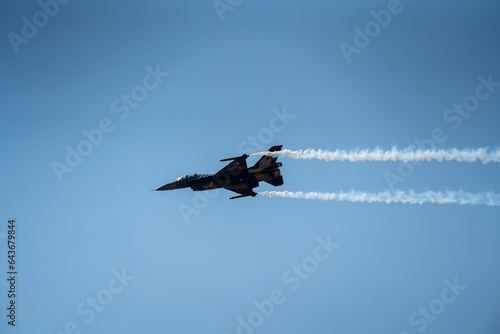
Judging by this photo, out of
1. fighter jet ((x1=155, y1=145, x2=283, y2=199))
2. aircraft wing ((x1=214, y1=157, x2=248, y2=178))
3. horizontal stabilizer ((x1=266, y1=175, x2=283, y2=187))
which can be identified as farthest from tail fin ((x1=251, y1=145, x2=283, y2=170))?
horizontal stabilizer ((x1=266, y1=175, x2=283, y2=187))

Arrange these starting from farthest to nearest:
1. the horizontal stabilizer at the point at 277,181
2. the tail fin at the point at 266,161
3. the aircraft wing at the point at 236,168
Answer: the horizontal stabilizer at the point at 277,181
the aircraft wing at the point at 236,168
the tail fin at the point at 266,161

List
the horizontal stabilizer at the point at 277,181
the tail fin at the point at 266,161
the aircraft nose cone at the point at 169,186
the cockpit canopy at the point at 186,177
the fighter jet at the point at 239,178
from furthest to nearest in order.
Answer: the aircraft nose cone at the point at 169,186 < the cockpit canopy at the point at 186,177 < the horizontal stabilizer at the point at 277,181 < the fighter jet at the point at 239,178 < the tail fin at the point at 266,161

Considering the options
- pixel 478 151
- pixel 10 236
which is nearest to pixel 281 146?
pixel 478 151

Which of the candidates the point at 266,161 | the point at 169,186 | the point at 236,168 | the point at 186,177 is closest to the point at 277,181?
the point at 266,161

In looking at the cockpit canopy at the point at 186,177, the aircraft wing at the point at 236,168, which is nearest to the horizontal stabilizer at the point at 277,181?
the aircraft wing at the point at 236,168

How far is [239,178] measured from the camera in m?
50.0

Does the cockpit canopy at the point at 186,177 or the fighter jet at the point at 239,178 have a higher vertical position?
the cockpit canopy at the point at 186,177

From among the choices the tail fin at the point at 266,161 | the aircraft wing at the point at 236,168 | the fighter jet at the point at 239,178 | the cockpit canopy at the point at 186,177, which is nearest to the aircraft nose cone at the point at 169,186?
the fighter jet at the point at 239,178

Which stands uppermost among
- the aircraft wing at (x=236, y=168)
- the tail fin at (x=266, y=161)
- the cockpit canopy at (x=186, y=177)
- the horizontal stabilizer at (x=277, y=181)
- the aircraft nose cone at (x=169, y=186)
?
the aircraft nose cone at (x=169, y=186)

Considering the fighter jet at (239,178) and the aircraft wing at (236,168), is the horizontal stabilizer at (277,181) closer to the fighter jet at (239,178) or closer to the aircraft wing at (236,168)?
the fighter jet at (239,178)

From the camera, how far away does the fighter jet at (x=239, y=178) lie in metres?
48.5

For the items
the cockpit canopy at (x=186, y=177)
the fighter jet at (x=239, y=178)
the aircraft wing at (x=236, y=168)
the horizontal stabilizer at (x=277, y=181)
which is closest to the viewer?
the aircraft wing at (x=236, y=168)

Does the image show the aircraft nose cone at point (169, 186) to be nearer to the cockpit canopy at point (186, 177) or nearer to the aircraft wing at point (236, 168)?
the cockpit canopy at point (186, 177)

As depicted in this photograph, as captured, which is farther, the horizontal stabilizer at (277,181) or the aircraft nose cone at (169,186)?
the aircraft nose cone at (169,186)
